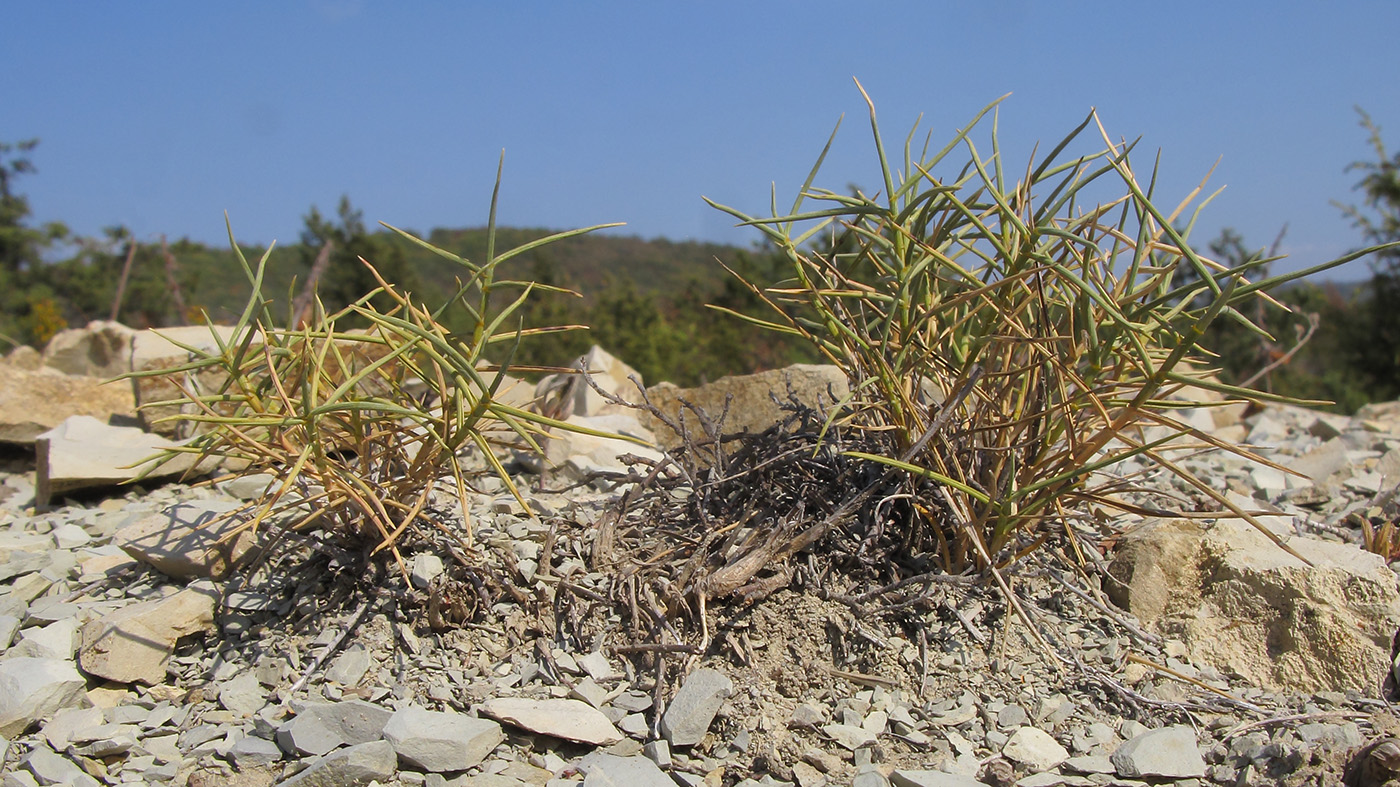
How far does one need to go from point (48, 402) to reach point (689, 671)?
299 cm

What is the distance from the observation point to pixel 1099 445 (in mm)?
1667

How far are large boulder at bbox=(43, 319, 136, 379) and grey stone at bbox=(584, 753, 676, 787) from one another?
171 inches

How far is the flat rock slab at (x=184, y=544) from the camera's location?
2.02 m

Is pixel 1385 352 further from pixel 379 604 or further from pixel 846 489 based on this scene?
pixel 379 604

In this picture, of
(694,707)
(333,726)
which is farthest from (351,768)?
(694,707)

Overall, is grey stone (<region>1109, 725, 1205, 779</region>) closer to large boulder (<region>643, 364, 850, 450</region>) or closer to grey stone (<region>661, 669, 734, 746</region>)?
grey stone (<region>661, 669, 734, 746</region>)

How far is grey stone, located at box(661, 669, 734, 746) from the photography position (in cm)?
161

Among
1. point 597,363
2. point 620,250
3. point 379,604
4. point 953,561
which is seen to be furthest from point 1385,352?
point 620,250

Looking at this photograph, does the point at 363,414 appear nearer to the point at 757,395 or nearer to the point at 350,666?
the point at 350,666

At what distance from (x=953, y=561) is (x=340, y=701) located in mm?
1240

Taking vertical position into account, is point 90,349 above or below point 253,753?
above

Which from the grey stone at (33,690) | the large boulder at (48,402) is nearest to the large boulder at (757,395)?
the grey stone at (33,690)

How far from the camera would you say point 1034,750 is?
162 centimetres

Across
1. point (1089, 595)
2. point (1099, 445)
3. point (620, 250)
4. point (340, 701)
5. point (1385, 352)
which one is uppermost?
point (620, 250)
